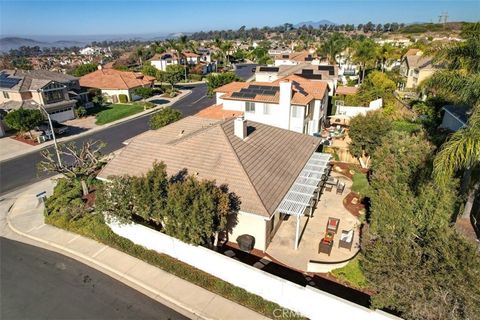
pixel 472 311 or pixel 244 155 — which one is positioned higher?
pixel 244 155

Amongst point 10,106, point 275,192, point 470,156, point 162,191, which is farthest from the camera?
point 10,106

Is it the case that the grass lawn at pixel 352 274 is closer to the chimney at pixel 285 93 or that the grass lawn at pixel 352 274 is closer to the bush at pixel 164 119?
the chimney at pixel 285 93

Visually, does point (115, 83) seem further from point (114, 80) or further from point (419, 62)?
point (419, 62)

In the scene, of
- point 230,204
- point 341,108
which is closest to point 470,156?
point 230,204

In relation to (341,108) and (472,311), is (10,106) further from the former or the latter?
(472,311)

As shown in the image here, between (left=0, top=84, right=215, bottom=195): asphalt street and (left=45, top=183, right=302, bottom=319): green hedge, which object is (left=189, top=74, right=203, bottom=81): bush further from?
(left=45, top=183, right=302, bottom=319): green hedge

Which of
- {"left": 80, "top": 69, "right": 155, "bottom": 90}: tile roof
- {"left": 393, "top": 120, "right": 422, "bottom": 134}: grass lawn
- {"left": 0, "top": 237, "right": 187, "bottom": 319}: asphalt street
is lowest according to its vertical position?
{"left": 0, "top": 237, "right": 187, "bottom": 319}: asphalt street

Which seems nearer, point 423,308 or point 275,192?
point 423,308

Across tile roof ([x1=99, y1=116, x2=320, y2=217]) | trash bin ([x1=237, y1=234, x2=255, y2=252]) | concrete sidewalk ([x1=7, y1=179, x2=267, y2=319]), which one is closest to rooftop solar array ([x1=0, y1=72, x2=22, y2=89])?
concrete sidewalk ([x1=7, y1=179, x2=267, y2=319])
